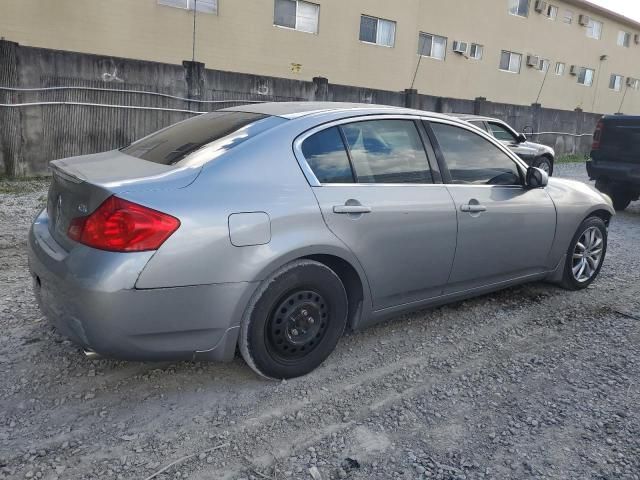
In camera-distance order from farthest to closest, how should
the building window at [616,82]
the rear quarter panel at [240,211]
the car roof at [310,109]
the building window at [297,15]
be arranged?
the building window at [616,82]
the building window at [297,15]
the car roof at [310,109]
the rear quarter panel at [240,211]

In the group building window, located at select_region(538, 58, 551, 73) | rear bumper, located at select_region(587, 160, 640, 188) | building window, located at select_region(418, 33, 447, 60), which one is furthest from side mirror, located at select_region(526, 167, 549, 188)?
building window, located at select_region(538, 58, 551, 73)

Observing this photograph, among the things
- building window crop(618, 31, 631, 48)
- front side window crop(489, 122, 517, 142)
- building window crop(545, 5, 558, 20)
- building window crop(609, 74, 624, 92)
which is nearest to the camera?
front side window crop(489, 122, 517, 142)

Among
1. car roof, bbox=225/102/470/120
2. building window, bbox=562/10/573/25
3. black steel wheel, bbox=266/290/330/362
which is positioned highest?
building window, bbox=562/10/573/25

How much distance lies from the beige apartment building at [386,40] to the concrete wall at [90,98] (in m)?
3.60

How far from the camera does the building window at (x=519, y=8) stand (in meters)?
22.8

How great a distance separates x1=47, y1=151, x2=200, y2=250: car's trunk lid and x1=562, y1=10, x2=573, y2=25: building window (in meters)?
27.5

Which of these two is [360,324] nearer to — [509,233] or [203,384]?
[203,384]

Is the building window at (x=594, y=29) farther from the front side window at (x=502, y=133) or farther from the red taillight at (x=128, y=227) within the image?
the red taillight at (x=128, y=227)

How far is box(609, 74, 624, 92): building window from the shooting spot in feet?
96.9

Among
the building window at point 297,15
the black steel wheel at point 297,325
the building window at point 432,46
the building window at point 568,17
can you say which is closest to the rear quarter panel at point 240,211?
the black steel wheel at point 297,325

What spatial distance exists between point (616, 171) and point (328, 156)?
7.00m

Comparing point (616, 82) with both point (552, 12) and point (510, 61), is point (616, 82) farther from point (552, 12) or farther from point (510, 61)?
point (510, 61)

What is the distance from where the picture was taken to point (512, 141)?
11969 millimetres

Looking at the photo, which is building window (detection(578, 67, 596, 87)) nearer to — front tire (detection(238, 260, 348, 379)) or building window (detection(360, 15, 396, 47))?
building window (detection(360, 15, 396, 47))
